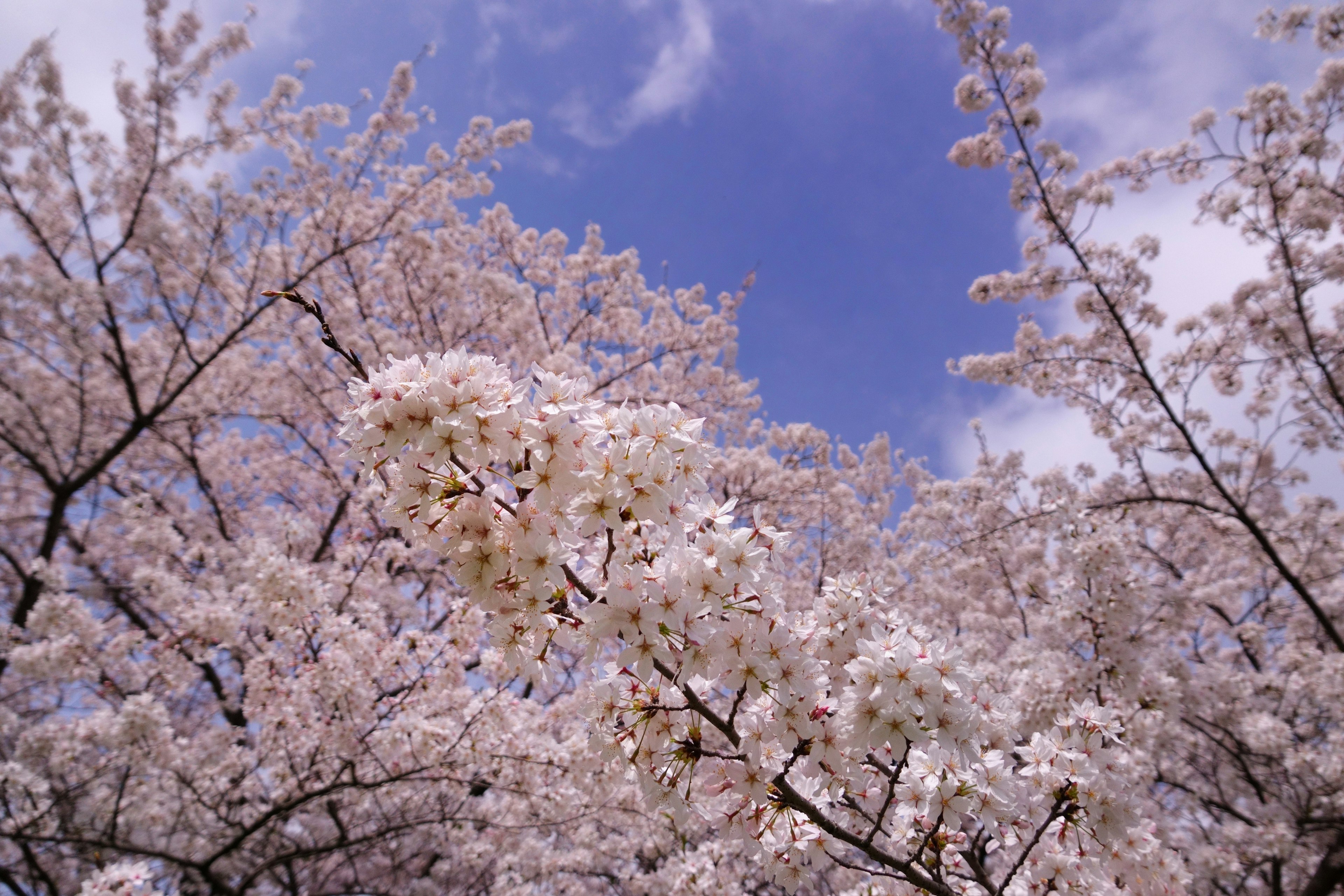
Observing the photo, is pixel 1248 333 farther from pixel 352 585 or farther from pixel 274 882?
pixel 274 882

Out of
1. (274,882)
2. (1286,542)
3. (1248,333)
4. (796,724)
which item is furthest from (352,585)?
(1286,542)

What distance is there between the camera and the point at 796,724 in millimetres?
2010

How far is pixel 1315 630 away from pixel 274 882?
1558 centimetres

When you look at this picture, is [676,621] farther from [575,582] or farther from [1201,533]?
[1201,533]

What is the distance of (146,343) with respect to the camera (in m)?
11.2

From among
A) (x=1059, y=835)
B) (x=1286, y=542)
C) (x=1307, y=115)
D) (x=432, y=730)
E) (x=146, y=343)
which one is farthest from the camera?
(x=146, y=343)

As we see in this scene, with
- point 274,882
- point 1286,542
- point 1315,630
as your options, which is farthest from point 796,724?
point 1315,630

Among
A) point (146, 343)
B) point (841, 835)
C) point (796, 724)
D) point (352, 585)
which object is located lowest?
point (841, 835)

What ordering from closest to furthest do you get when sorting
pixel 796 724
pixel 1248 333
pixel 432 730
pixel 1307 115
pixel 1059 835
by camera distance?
pixel 796 724 → pixel 1059 835 → pixel 432 730 → pixel 1307 115 → pixel 1248 333

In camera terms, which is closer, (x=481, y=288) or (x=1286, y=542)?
(x=1286, y=542)

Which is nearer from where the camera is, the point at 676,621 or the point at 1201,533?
the point at 676,621

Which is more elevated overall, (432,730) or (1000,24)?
(1000,24)

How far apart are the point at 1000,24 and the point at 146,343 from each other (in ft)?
50.1

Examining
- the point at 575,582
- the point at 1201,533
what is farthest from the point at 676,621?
the point at 1201,533
